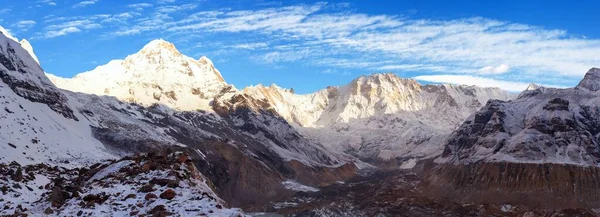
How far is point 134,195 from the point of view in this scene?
36344mm

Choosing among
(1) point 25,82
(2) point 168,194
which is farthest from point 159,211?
(1) point 25,82

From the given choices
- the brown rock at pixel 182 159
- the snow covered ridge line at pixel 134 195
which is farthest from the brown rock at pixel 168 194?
the brown rock at pixel 182 159

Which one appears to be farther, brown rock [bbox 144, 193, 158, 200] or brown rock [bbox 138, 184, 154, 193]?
brown rock [bbox 138, 184, 154, 193]

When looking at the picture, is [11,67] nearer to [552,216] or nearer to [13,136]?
[13,136]

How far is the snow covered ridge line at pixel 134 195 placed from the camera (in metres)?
33.6

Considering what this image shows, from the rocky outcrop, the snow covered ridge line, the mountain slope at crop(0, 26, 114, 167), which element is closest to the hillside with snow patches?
the snow covered ridge line

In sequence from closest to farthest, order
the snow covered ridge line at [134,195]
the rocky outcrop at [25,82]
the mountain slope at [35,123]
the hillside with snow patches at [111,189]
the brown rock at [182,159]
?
1. the snow covered ridge line at [134,195]
2. the hillside with snow patches at [111,189]
3. the brown rock at [182,159]
4. the mountain slope at [35,123]
5. the rocky outcrop at [25,82]

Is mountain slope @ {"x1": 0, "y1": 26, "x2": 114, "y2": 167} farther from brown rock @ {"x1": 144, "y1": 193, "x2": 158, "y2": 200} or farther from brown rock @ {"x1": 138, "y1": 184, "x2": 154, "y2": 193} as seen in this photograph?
brown rock @ {"x1": 144, "y1": 193, "x2": 158, "y2": 200}

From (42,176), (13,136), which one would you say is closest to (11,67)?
(13,136)

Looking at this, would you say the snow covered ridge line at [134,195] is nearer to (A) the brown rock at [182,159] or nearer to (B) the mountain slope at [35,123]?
(A) the brown rock at [182,159]

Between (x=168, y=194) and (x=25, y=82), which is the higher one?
(x=25, y=82)

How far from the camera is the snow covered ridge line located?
3356 cm

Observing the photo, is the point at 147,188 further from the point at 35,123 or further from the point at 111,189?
the point at 35,123

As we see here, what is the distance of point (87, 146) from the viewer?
15338 cm
